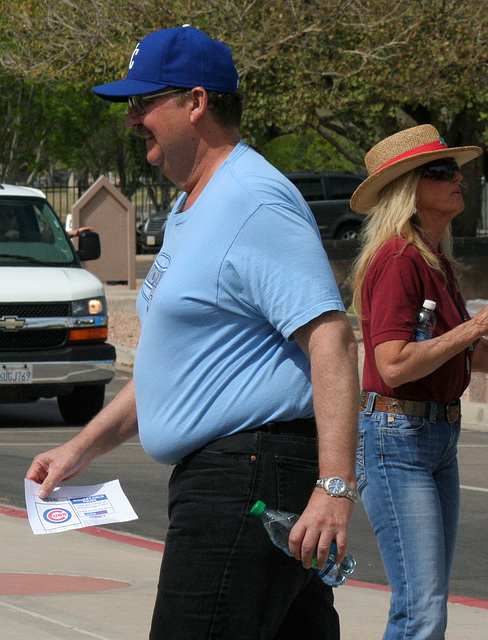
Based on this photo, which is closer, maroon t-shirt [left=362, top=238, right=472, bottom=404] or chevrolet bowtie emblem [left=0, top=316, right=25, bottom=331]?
maroon t-shirt [left=362, top=238, right=472, bottom=404]

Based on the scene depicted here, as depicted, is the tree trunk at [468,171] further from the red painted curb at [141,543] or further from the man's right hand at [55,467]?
the man's right hand at [55,467]

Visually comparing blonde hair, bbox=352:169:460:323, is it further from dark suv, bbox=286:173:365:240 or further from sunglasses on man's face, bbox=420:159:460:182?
dark suv, bbox=286:173:365:240

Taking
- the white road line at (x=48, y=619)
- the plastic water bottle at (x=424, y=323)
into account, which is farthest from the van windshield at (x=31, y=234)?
the plastic water bottle at (x=424, y=323)

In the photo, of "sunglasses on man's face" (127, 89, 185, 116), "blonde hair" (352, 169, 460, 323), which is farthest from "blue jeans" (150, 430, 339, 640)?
"blonde hair" (352, 169, 460, 323)

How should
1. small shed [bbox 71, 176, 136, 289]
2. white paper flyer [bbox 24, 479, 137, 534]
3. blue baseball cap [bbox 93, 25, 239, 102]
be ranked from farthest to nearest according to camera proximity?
small shed [bbox 71, 176, 136, 289] → white paper flyer [bbox 24, 479, 137, 534] → blue baseball cap [bbox 93, 25, 239, 102]

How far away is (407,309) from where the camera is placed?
3.65 metres

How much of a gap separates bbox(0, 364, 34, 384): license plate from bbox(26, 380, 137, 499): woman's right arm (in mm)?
7310

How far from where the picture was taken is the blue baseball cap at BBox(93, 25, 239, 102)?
287cm

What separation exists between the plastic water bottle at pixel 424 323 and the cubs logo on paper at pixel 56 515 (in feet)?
3.97

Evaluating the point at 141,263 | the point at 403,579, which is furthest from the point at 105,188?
the point at 403,579

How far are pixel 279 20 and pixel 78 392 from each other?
21.1 feet

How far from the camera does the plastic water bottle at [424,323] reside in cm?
368

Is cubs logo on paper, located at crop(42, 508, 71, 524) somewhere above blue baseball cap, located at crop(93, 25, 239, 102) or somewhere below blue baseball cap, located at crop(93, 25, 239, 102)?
below

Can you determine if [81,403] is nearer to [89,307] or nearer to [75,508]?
[89,307]
